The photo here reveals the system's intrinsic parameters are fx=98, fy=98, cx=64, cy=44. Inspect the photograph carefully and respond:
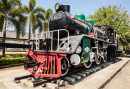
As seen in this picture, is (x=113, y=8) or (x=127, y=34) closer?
(x=127, y=34)

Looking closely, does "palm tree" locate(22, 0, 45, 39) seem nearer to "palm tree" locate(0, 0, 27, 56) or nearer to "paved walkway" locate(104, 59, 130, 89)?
"palm tree" locate(0, 0, 27, 56)

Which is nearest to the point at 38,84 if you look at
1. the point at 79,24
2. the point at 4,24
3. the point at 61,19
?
the point at 61,19

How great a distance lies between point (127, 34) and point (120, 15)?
4.47 metres

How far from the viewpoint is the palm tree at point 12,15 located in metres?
10.6

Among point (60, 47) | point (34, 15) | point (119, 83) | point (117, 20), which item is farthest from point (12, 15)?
point (117, 20)

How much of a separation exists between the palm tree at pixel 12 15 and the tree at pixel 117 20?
13.5m

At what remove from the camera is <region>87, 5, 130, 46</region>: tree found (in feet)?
53.4

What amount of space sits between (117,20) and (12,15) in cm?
1706

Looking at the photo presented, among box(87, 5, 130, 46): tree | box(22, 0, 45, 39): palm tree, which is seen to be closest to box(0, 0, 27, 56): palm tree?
box(22, 0, 45, 39): palm tree

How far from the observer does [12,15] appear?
1136 centimetres

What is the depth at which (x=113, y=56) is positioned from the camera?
30.1 feet

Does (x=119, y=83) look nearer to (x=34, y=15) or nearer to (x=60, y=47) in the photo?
(x=60, y=47)

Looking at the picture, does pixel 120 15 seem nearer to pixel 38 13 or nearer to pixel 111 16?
pixel 111 16

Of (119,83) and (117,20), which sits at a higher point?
(117,20)
